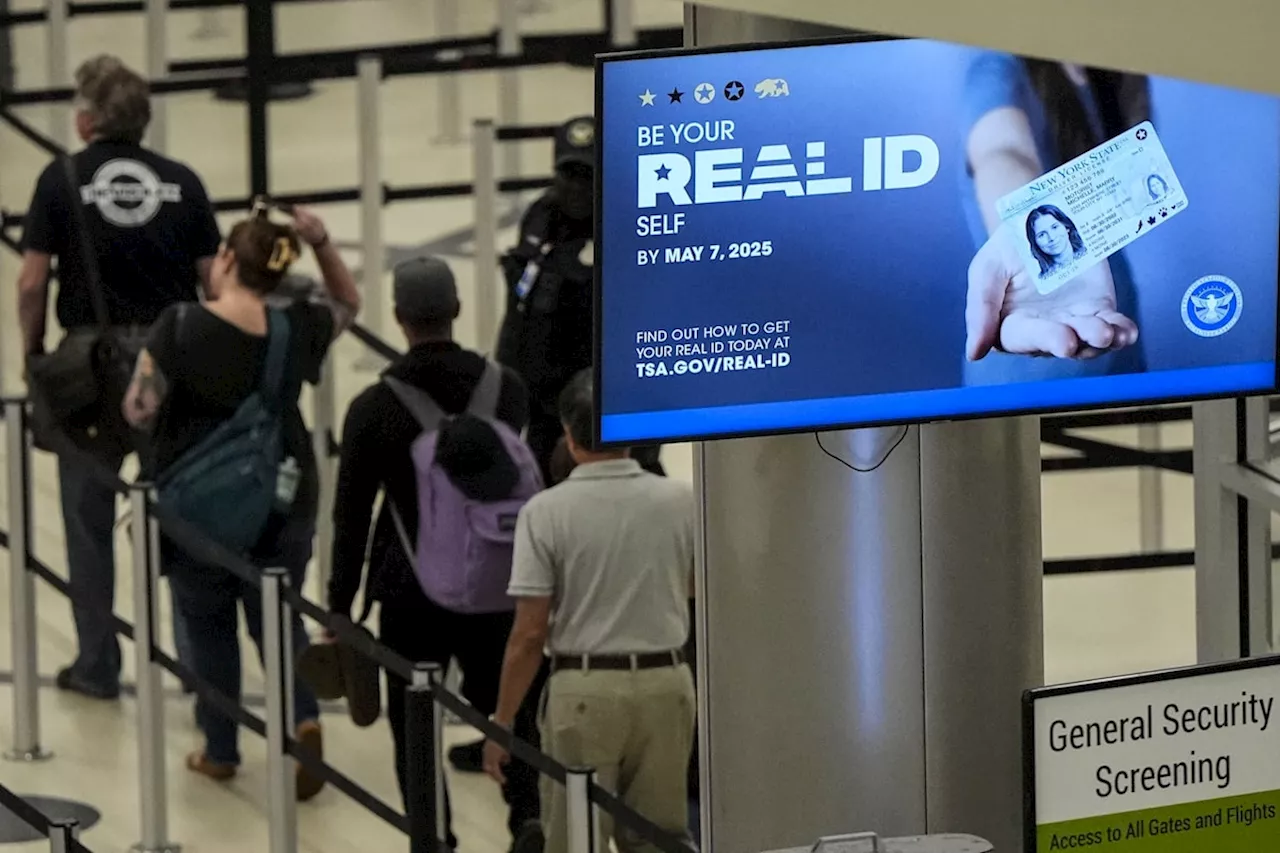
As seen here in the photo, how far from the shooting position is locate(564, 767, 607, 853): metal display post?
16.3 feet

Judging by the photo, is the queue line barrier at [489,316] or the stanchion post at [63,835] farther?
the queue line barrier at [489,316]

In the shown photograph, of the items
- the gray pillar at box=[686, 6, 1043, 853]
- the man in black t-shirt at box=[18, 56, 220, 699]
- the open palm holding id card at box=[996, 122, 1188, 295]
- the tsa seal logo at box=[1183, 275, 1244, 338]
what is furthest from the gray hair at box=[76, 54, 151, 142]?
the tsa seal logo at box=[1183, 275, 1244, 338]

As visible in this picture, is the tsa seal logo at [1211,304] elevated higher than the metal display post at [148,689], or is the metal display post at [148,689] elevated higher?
the tsa seal logo at [1211,304]

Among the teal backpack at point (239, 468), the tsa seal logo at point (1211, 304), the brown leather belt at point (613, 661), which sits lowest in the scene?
the brown leather belt at point (613, 661)

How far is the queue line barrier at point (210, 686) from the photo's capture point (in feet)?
18.3

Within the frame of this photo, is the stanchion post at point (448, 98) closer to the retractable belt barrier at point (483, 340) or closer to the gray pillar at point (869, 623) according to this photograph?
the retractable belt barrier at point (483, 340)

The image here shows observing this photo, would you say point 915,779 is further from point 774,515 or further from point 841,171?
point 841,171

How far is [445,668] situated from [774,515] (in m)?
2.16

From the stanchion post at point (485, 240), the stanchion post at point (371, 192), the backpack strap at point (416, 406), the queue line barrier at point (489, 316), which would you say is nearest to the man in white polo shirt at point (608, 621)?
the backpack strap at point (416, 406)

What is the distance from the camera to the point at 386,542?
6.13m

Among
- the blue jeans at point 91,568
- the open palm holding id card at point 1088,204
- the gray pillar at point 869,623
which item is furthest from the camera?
the blue jeans at point 91,568

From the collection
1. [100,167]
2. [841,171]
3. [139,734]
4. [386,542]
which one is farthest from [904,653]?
[100,167]

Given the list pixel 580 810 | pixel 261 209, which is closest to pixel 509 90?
pixel 261 209

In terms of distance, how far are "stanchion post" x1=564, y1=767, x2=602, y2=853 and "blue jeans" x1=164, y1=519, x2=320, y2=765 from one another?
74.7 inches
